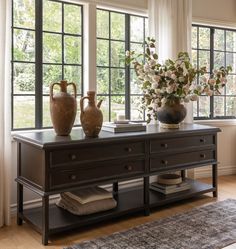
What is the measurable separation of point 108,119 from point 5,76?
1.42m

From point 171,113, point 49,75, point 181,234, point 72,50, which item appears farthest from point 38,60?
point 181,234

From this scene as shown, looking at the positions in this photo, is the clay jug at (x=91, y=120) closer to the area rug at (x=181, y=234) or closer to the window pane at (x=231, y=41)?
the area rug at (x=181, y=234)

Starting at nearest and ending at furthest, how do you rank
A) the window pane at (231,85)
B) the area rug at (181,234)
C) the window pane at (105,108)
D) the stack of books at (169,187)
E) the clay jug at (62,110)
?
the area rug at (181,234)
the clay jug at (62,110)
the stack of books at (169,187)
the window pane at (105,108)
the window pane at (231,85)

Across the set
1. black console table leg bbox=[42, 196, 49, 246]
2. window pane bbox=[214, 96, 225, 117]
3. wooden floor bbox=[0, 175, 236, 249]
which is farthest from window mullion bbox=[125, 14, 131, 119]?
black console table leg bbox=[42, 196, 49, 246]

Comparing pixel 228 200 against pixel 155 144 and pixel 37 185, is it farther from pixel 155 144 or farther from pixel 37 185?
pixel 37 185

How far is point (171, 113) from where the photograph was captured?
3.65 meters

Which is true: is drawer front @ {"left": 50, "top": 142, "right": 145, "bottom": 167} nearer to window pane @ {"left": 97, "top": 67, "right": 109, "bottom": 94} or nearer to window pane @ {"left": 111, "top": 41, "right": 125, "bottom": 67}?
window pane @ {"left": 97, "top": 67, "right": 109, "bottom": 94}

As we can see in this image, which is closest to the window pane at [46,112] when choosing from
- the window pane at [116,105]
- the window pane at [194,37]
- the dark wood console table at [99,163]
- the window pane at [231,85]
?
the dark wood console table at [99,163]

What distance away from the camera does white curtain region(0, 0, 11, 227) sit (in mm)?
3052

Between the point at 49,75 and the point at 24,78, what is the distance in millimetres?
271

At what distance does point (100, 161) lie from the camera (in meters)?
2.99

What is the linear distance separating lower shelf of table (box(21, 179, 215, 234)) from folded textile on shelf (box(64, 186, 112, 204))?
0.44 ft

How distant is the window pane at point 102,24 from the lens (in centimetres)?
399

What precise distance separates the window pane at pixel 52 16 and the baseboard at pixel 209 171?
260 cm
